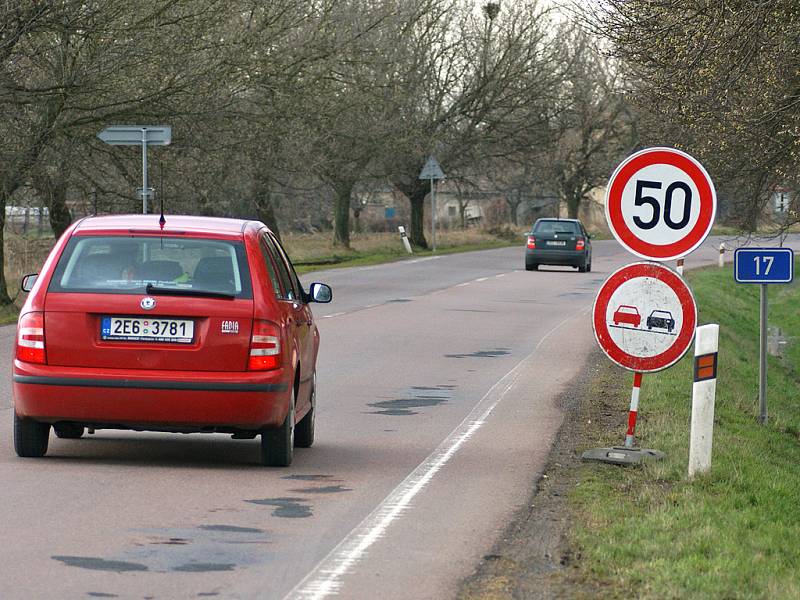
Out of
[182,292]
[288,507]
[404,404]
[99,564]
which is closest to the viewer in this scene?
[99,564]

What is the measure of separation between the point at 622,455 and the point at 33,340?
12.8 feet

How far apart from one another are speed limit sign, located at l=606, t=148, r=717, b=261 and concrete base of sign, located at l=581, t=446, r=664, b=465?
1320 millimetres

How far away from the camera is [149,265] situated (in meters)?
9.02

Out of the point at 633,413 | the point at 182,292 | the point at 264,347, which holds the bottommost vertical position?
the point at 633,413

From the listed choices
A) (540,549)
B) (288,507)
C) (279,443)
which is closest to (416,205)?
(279,443)

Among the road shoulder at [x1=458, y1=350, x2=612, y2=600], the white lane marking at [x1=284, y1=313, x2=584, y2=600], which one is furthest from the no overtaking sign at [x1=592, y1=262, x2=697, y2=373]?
the white lane marking at [x1=284, y1=313, x2=584, y2=600]

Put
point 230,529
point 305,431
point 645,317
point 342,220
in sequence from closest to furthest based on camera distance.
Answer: point 230,529
point 645,317
point 305,431
point 342,220

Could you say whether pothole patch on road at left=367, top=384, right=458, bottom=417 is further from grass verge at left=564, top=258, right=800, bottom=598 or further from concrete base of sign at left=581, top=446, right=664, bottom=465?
concrete base of sign at left=581, top=446, right=664, bottom=465

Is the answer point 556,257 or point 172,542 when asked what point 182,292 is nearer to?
point 172,542

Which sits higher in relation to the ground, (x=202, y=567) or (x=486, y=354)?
(x=202, y=567)

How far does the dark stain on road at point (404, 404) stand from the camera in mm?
12734

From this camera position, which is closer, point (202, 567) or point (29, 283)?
point (202, 567)

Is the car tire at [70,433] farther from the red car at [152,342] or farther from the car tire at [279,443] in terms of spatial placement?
the car tire at [279,443]

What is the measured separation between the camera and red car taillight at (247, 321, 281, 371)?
8.81m
